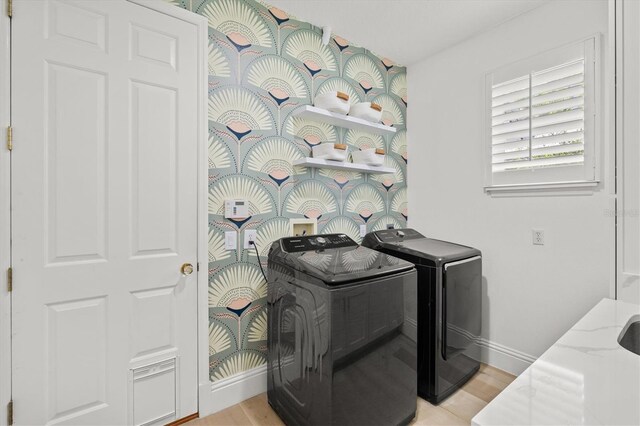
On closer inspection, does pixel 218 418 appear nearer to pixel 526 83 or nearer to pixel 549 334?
→ pixel 549 334

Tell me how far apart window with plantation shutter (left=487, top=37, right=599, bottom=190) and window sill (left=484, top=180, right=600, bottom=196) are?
0.07ft

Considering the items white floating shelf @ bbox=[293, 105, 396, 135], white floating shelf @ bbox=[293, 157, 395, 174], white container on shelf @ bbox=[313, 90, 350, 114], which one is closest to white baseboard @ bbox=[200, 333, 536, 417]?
white floating shelf @ bbox=[293, 157, 395, 174]

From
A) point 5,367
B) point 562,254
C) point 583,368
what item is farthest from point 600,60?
point 5,367

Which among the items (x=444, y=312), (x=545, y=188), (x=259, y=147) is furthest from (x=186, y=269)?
(x=545, y=188)

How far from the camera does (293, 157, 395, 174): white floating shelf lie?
84.0 inches

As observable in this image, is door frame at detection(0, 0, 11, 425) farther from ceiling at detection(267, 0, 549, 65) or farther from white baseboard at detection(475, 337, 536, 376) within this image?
white baseboard at detection(475, 337, 536, 376)

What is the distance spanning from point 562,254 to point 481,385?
1.04 m

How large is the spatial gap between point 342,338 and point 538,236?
1628mm

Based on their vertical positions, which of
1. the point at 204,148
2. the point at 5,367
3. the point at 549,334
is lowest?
the point at 549,334

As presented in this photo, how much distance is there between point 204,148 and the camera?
180 cm

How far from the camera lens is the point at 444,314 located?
75.4 inches

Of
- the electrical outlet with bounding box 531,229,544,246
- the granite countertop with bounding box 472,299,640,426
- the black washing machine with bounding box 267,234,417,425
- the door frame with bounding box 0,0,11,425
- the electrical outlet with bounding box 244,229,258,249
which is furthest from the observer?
the electrical outlet with bounding box 531,229,544,246

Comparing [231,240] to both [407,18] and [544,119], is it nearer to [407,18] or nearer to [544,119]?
[407,18]

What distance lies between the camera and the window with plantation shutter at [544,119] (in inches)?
74.6
